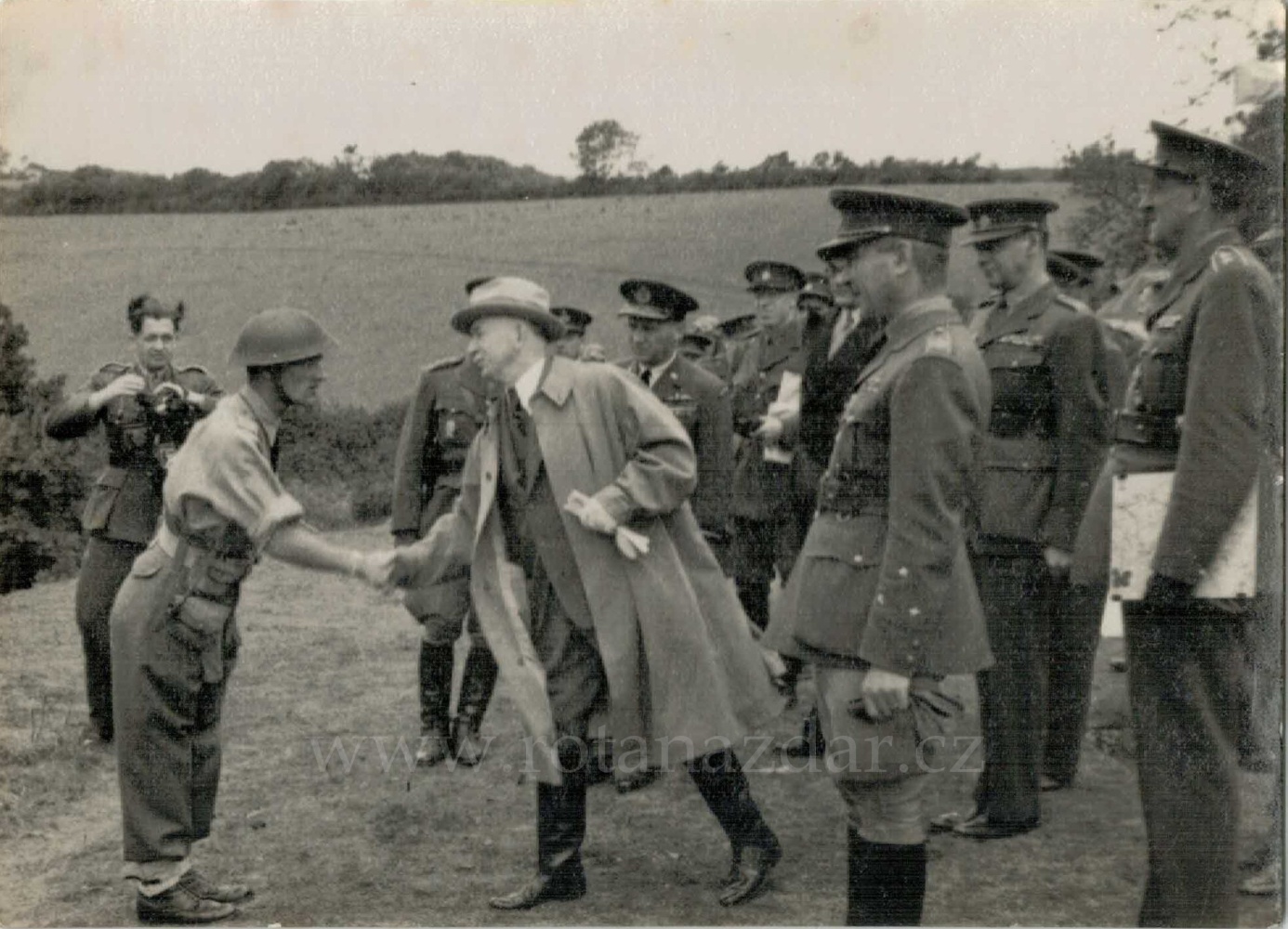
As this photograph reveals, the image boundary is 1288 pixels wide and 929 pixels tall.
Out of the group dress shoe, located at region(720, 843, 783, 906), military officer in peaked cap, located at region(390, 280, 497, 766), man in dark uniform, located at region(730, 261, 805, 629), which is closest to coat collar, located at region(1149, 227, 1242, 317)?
dress shoe, located at region(720, 843, 783, 906)

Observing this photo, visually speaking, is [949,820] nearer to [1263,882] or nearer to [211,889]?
[1263,882]

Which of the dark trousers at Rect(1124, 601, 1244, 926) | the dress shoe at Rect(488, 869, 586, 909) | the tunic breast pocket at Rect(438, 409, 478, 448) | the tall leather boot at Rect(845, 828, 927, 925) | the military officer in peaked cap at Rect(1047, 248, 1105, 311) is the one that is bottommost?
the dress shoe at Rect(488, 869, 586, 909)

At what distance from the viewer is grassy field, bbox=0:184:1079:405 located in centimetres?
611

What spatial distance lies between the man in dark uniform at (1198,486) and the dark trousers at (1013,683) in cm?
148

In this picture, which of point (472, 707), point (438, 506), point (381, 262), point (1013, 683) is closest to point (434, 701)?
point (472, 707)

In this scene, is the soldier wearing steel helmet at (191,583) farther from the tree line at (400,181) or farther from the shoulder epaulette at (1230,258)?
the shoulder epaulette at (1230,258)

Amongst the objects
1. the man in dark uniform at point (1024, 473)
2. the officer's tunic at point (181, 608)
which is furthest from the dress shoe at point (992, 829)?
the officer's tunic at point (181, 608)

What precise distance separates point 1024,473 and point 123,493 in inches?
153

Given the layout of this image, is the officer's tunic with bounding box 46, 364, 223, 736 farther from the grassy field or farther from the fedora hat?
the fedora hat

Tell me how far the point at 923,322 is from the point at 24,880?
12.1 feet

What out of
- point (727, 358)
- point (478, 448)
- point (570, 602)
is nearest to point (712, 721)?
point (570, 602)

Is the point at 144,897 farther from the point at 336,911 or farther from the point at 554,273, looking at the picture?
the point at 554,273

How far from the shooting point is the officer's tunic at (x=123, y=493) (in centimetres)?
589

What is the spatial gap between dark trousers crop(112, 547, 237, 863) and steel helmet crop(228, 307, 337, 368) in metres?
0.72
